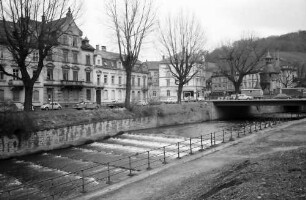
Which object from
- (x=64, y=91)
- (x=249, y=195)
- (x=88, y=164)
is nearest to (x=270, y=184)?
(x=249, y=195)

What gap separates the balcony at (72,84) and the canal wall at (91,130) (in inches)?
714

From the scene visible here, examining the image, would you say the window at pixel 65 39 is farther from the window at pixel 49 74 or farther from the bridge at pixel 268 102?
the bridge at pixel 268 102

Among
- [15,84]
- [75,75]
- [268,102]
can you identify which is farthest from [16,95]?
[268,102]

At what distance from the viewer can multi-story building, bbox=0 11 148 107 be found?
4541cm

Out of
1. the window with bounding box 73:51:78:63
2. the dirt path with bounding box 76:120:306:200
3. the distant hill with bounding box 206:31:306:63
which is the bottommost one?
the dirt path with bounding box 76:120:306:200

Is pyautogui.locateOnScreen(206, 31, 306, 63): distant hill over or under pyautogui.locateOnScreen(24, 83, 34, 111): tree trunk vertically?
over

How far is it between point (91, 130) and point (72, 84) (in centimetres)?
2247

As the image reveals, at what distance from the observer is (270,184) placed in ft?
34.9

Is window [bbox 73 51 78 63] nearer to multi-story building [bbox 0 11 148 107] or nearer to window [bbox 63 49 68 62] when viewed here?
multi-story building [bbox 0 11 148 107]

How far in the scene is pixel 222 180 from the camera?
12859mm

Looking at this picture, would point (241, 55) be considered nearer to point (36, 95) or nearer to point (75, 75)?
point (75, 75)

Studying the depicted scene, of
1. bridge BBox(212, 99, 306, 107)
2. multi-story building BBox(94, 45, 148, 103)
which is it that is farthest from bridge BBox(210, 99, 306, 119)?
multi-story building BBox(94, 45, 148, 103)

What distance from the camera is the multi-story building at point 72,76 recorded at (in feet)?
149

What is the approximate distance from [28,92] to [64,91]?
22.9m
